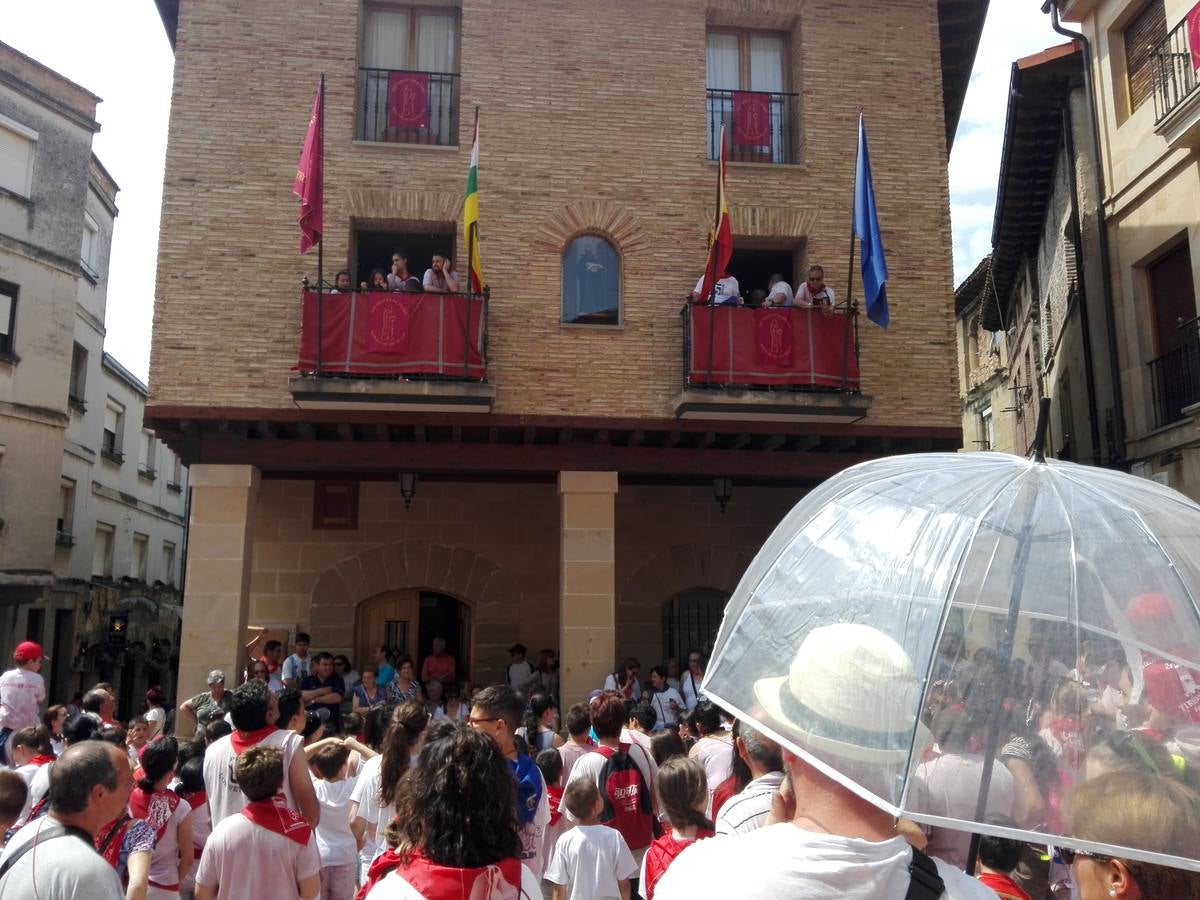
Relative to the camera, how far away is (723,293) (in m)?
12.0

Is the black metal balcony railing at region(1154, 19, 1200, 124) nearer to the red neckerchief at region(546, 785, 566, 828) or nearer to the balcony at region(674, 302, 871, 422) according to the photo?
the balcony at region(674, 302, 871, 422)

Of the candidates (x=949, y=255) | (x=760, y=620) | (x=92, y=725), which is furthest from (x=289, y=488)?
(x=760, y=620)

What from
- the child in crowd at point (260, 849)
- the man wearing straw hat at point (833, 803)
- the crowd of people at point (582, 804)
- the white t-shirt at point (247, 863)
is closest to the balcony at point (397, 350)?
the crowd of people at point (582, 804)

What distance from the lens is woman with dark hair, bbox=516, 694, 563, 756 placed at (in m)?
7.14

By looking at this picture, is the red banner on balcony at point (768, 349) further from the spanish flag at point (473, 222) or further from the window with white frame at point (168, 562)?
the window with white frame at point (168, 562)

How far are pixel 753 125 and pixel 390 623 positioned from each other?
27.7ft

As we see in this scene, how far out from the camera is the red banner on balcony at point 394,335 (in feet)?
37.3

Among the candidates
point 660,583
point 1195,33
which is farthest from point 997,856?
point 1195,33

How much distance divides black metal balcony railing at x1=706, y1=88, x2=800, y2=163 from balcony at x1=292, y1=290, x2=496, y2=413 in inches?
167

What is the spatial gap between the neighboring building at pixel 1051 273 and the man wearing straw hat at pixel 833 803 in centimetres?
966

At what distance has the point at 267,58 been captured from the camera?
12.4 m

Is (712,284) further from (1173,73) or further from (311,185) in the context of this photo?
(1173,73)

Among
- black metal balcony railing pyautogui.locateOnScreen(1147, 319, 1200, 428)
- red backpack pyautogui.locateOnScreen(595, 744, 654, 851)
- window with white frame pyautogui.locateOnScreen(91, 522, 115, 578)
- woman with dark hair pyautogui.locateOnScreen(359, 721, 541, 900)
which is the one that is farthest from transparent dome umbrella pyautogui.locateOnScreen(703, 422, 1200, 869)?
window with white frame pyautogui.locateOnScreen(91, 522, 115, 578)

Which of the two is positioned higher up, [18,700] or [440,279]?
[440,279]
